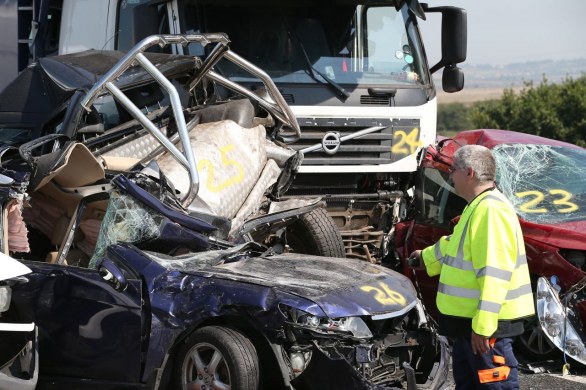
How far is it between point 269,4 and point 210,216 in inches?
136

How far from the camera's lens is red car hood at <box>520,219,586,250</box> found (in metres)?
7.96

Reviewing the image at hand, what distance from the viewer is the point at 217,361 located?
18.8 ft

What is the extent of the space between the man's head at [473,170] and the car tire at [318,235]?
3323 mm

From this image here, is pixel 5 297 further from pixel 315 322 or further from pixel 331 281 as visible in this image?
pixel 331 281

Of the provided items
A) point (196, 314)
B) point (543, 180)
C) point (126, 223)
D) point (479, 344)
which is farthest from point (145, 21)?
point (479, 344)

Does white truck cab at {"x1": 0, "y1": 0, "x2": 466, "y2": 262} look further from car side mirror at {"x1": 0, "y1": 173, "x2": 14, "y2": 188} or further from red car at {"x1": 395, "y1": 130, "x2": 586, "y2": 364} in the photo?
car side mirror at {"x1": 0, "y1": 173, "x2": 14, "y2": 188}

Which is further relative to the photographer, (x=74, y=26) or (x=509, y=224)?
(x=74, y=26)

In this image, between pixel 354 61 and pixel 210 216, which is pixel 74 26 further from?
pixel 210 216

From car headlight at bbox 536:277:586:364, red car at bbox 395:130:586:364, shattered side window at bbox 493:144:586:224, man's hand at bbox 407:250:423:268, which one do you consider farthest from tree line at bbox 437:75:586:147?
man's hand at bbox 407:250:423:268

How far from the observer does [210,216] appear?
6.89 metres

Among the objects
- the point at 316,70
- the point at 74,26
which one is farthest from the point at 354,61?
the point at 74,26

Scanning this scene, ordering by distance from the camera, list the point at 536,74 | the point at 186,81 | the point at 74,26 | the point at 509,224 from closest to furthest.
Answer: the point at 509,224 → the point at 186,81 → the point at 74,26 → the point at 536,74

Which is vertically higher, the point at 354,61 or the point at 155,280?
Answer: the point at 354,61

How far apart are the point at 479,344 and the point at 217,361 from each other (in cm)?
140
